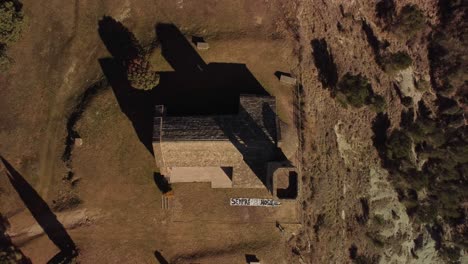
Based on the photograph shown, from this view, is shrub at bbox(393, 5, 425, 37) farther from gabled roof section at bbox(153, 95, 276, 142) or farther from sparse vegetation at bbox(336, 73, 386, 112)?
gabled roof section at bbox(153, 95, 276, 142)

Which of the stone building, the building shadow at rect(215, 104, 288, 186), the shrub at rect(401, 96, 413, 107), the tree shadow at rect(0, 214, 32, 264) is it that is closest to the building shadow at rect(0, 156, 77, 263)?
the tree shadow at rect(0, 214, 32, 264)

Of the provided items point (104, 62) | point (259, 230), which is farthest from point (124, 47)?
point (259, 230)

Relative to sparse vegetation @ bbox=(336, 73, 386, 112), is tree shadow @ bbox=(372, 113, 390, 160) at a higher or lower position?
lower

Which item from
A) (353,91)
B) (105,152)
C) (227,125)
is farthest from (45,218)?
(353,91)

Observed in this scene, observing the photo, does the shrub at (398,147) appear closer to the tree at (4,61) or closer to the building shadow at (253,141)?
the building shadow at (253,141)

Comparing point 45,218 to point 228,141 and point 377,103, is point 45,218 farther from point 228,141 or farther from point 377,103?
point 377,103

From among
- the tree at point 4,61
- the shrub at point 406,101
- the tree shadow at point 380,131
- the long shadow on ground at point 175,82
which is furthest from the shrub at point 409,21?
the tree at point 4,61
